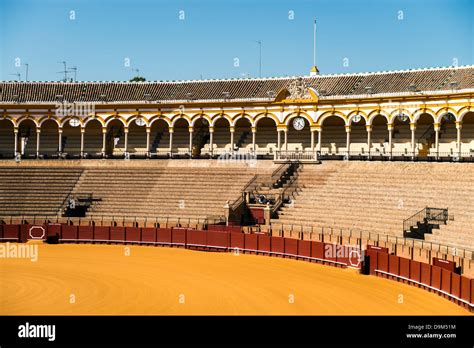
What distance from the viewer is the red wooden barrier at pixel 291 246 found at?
3139 cm

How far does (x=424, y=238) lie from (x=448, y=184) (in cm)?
662

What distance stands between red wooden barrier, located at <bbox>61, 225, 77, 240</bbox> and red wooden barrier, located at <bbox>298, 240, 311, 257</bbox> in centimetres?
1426

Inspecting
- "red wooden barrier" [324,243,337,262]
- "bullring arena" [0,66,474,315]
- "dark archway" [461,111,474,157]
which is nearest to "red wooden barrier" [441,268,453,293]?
"bullring arena" [0,66,474,315]

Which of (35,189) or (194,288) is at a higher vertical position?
(35,189)

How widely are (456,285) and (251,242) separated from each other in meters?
13.9

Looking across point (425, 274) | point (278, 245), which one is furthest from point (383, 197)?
point (425, 274)

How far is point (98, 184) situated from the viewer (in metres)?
46.2

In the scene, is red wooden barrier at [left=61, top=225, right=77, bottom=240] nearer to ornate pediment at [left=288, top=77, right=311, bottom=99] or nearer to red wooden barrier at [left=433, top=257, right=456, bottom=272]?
ornate pediment at [left=288, top=77, right=311, bottom=99]

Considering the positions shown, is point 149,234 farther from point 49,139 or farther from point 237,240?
point 49,139

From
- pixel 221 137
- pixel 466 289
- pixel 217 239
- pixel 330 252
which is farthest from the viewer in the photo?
pixel 221 137

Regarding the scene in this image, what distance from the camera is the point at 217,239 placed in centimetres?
3431
